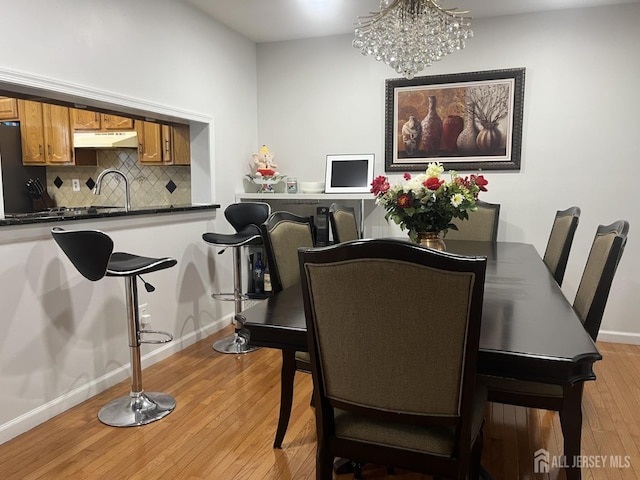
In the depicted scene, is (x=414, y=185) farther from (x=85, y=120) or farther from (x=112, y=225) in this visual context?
(x=85, y=120)

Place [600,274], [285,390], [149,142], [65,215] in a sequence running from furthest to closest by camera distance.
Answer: [149,142] < [65,215] < [285,390] < [600,274]

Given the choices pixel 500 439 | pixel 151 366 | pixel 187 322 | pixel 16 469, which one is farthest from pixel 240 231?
pixel 500 439

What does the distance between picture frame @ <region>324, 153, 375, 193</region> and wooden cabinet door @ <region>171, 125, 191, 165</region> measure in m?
1.21

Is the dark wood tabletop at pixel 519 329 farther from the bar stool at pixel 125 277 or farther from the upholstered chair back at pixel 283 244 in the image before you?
the bar stool at pixel 125 277

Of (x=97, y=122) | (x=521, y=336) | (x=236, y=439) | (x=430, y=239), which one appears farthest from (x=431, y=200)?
(x=97, y=122)

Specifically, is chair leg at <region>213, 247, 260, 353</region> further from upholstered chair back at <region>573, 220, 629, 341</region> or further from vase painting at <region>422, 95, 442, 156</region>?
upholstered chair back at <region>573, 220, 629, 341</region>

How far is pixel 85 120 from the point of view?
168 inches

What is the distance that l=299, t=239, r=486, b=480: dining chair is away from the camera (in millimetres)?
1130

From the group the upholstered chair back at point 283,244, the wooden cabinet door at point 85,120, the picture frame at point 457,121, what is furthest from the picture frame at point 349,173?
the wooden cabinet door at point 85,120

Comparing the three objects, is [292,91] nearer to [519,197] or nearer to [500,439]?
[519,197]

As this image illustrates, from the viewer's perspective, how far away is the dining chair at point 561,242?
2.51 metres

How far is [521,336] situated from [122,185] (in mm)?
4142

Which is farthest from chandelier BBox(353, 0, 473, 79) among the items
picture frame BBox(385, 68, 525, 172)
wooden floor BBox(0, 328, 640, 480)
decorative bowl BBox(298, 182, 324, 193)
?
wooden floor BBox(0, 328, 640, 480)

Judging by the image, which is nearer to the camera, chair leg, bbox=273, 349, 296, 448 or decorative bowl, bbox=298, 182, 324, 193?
chair leg, bbox=273, 349, 296, 448
